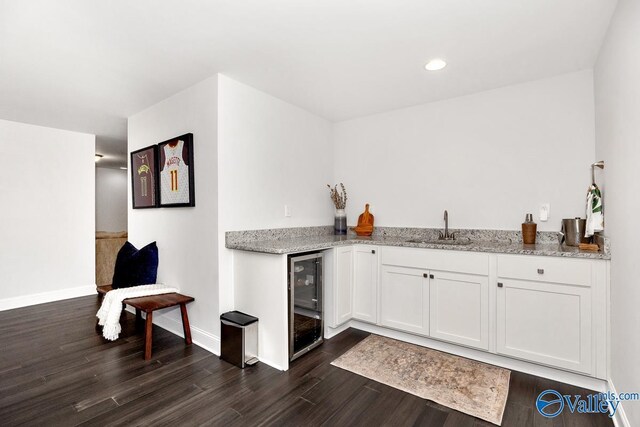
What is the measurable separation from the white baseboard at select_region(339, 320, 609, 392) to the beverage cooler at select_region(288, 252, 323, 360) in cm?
45

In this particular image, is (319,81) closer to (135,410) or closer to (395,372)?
(395,372)

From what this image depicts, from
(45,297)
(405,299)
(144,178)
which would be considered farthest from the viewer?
(45,297)

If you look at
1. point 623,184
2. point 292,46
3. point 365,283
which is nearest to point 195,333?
point 365,283

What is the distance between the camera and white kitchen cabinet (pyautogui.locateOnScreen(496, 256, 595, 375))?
196 cm

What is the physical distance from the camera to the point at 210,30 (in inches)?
75.6

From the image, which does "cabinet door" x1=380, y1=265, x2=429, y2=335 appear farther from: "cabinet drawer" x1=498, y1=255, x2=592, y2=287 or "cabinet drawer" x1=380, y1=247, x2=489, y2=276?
"cabinet drawer" x1=498, y1=255, x2=592, y2=287

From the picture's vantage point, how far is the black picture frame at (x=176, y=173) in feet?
9.02

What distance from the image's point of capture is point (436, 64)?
235 centimetres

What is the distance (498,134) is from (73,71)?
3682 mm

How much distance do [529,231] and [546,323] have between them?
761 millimetres

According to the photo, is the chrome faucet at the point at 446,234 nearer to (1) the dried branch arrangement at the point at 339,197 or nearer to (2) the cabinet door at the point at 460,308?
(2) the cabinet door at the point at 460,308

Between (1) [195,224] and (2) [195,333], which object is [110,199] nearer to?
(1) [195,224]

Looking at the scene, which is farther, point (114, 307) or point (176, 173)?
point (176, 173)

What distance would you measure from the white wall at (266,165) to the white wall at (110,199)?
6479 mm
